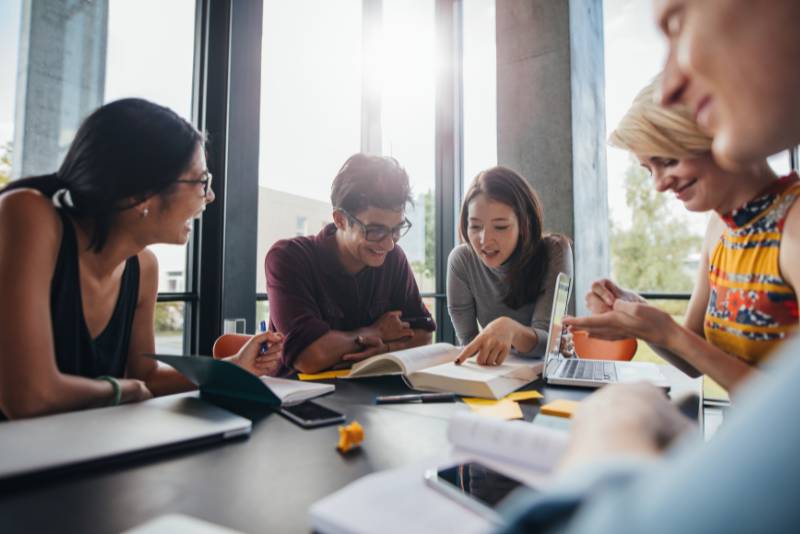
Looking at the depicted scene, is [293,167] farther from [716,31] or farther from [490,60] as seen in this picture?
[716,31]

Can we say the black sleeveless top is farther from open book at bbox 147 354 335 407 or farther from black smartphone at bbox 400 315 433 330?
black smartphone at bbox 400 315 433 330

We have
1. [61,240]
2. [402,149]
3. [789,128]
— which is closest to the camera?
[789,128]

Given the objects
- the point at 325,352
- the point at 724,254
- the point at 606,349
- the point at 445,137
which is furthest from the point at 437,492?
the point at 445,137

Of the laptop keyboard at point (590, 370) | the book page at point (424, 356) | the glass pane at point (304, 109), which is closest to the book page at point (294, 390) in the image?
the book page at point (424, 356)

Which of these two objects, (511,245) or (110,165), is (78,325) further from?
(511,245)

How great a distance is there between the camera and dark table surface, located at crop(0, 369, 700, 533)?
0.52 meters

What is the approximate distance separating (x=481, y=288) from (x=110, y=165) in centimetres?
177

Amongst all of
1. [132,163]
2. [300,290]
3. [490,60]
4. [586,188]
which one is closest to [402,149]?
[490,60]

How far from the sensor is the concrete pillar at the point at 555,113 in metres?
Result: 3.48

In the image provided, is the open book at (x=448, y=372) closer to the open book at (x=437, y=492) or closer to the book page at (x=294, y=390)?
the book page at (x=294, y=390)

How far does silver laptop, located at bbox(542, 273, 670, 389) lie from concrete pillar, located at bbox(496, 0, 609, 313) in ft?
6.09

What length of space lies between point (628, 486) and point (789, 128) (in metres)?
0.53

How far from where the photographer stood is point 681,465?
22cm

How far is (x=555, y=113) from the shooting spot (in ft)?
11.6
